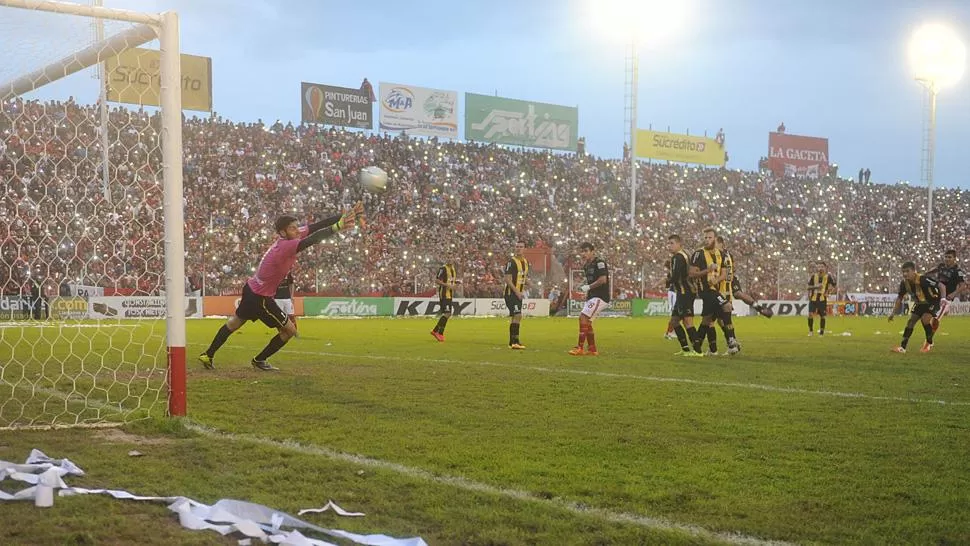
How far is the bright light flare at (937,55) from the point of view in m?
47.1

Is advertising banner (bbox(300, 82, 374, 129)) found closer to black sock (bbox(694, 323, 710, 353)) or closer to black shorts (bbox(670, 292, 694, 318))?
black shorts (bbox(670, 292, 694, 318))

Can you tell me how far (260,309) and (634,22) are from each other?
30370 millimetres

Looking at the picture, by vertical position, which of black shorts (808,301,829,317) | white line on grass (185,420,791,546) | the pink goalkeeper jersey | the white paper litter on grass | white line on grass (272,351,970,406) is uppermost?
the pink goalkeeper jersey

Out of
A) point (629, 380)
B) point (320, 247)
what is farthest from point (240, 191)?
point (629, 380)

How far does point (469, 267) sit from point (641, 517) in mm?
30745

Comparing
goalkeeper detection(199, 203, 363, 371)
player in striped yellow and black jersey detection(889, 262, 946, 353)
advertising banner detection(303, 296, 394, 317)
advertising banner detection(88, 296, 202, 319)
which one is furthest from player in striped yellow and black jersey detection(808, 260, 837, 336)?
advertising banner detection(88, 296, 202, 319)

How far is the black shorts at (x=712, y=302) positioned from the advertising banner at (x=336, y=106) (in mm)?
29270

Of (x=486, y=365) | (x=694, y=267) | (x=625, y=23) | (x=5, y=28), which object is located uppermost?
(x=625, y=23)

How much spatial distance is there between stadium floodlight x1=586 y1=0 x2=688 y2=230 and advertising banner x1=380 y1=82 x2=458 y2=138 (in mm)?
10359

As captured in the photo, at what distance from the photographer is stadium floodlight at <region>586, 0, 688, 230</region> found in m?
37.7

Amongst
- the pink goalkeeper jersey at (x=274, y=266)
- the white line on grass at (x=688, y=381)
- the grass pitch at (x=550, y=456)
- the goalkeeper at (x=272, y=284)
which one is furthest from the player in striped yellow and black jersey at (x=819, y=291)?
the pink goalkeeper jersey at (x=274, y=266)

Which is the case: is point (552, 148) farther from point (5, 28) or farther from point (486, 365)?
point (5, 28)

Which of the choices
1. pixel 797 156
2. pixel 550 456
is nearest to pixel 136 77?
pixel 550 456

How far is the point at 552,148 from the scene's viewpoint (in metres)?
48.8
